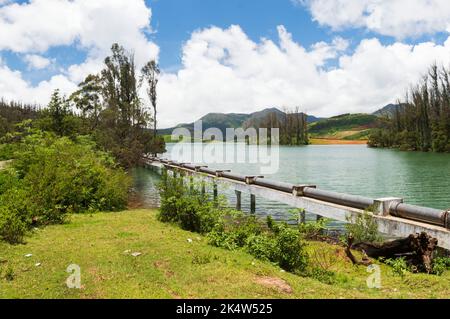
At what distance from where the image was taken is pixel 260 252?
28.9ft

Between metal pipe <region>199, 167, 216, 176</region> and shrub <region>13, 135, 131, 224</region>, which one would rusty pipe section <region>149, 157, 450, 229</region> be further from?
shrub <region>13, 135, 131, 224</region>

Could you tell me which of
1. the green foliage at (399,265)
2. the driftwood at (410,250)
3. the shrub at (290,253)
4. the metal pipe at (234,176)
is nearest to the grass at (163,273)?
the green foliage at (399,265)

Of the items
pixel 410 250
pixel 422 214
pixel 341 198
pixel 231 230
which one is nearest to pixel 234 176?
pixel 341 198

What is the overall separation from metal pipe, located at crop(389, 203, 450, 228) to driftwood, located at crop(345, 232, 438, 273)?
2.15 ft

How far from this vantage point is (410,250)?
971 centimetres

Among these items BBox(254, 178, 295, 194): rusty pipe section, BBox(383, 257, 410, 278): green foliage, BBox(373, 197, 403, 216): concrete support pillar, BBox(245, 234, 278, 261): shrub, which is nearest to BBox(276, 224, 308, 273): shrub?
BBox(245, 234, 278, 261): shrub

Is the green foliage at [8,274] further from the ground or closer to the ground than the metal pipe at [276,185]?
closer to the ground

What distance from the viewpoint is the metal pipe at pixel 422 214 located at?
9.54m

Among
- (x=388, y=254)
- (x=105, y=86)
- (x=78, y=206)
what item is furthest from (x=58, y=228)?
(x=105, y=86)

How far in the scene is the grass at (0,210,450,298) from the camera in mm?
6215

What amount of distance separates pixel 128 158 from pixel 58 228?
963 inches

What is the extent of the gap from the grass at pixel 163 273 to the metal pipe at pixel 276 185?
16.6 ft

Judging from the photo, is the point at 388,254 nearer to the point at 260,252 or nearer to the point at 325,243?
the point at 325,243

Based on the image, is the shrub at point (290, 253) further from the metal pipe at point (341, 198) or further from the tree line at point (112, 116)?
the tree line at point (112, 116)
